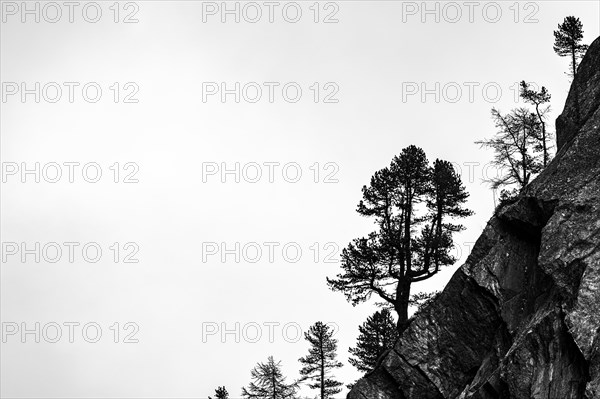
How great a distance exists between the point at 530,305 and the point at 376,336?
1847 centimetres

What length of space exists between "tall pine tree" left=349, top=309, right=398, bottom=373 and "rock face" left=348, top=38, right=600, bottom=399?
10.7m

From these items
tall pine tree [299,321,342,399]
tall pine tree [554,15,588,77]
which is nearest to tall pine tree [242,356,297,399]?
tall pine tree [299,321,342,399]

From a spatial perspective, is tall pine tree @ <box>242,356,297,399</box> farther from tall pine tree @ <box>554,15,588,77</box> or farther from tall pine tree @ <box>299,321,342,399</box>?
tall pine tree @ <box>554,15,588,77</box>

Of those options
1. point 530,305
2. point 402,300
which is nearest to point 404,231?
point 402,300

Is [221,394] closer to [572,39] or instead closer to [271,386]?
[271,386]

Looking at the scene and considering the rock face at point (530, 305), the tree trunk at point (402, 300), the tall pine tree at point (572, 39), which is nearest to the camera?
the rock face at point (530, 305)

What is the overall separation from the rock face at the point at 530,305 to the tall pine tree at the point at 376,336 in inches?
420

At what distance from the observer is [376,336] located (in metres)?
44.0

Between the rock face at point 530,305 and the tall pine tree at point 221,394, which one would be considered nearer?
the rock face at point 530,305

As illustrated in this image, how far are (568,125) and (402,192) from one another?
14.2 metres

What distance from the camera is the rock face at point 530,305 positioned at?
74.5ft

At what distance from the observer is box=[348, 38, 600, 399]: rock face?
22.7 m

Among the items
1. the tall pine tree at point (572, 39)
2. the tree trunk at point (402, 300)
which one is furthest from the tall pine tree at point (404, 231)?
the tall pine tree at point (572, 39)

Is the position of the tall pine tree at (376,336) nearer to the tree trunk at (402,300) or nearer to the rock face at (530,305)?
the tree trunk at (402,300)
